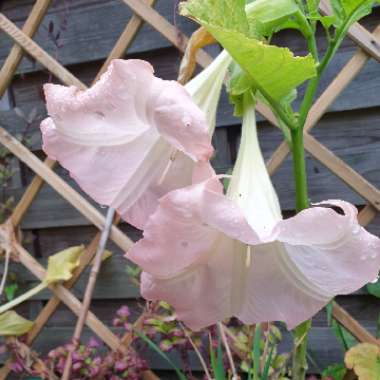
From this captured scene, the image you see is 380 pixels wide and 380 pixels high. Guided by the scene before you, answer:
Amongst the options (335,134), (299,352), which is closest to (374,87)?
(335,134)

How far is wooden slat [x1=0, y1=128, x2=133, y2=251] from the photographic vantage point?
46.2 inches

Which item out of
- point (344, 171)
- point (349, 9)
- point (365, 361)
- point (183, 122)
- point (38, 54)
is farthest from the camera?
point (38, 54)

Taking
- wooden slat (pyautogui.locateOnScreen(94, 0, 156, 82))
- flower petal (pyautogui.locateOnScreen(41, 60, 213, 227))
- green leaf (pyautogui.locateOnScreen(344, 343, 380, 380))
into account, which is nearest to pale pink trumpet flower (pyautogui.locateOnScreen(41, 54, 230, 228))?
flower petal (pyautogui.locateOnScreen(41, 60, 213, 227))

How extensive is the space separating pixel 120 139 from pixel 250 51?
11 cm

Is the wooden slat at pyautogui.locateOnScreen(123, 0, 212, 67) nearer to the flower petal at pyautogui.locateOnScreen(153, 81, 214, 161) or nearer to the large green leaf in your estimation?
the large green leaf

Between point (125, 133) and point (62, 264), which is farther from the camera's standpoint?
point (62, 264)

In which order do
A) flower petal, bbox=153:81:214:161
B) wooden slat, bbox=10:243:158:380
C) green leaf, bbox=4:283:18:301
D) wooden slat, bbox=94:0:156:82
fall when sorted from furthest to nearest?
green leaf, bbox=4:283:18:301 < wooden slat, bbox=10:243:158:380 < wooden slat, bbox=94:0:156:82 < flower petal, bbox=153:81:214:161

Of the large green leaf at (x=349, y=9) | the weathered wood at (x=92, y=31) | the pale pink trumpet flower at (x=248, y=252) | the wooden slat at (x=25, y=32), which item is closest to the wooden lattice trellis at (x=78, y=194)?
the wooden slat at (x=25, y=32)

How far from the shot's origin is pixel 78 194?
1.23m

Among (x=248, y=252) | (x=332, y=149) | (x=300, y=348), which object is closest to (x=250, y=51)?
(x=248, y=252)

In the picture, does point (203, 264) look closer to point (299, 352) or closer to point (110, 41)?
point (299, 352)

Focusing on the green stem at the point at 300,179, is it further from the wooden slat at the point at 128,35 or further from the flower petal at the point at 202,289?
the wooden slat at the point at 128,35

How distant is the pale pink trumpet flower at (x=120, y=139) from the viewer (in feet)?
1.02

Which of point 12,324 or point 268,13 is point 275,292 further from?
point 12,324
